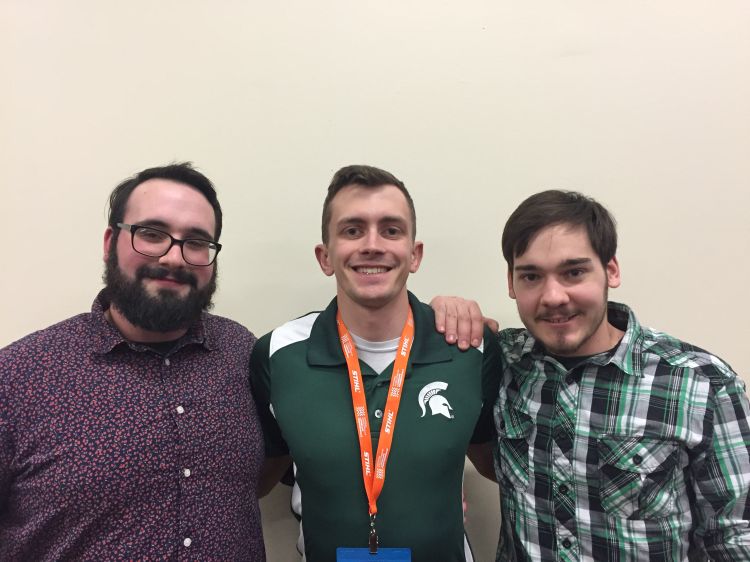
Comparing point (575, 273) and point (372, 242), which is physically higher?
point (372, 242)

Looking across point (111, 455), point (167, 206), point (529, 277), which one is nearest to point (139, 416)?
point (111, 455)

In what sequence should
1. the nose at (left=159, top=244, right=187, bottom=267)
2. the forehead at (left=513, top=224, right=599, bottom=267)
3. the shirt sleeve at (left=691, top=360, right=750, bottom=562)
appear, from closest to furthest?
the shirt sleeve at (left=691, top=360, right=750, bottom=562)
the forehead at (left=513, top=224, right=599, bottom=267)
the nose at (left=159, top=244, right=187, bottom=267)

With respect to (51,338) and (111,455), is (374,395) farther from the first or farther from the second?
(51,338)

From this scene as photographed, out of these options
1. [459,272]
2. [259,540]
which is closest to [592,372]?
[459,272]

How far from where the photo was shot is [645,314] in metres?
1.87

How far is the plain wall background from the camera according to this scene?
178 centimetres

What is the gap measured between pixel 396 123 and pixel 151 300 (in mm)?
1290

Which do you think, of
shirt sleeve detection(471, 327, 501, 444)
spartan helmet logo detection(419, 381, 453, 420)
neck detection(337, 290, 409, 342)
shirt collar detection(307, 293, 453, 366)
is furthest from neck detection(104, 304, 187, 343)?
shirt sleeve detection(471, 327, 501, 444)

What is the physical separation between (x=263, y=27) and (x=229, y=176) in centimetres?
70

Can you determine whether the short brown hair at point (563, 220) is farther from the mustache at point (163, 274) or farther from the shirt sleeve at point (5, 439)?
the shirt sleeve at point (5, 439)

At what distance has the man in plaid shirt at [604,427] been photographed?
1060 mm

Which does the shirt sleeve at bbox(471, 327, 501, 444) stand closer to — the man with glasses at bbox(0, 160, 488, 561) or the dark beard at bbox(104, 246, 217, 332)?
the man with glasses at bbox(0, 160, 488, 561)

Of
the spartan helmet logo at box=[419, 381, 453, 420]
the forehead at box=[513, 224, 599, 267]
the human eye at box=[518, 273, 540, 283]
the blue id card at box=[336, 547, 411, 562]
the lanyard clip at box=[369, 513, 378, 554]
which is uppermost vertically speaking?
the forehead at box=[513, 224, 599, 267]

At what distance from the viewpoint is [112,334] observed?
120 cm
